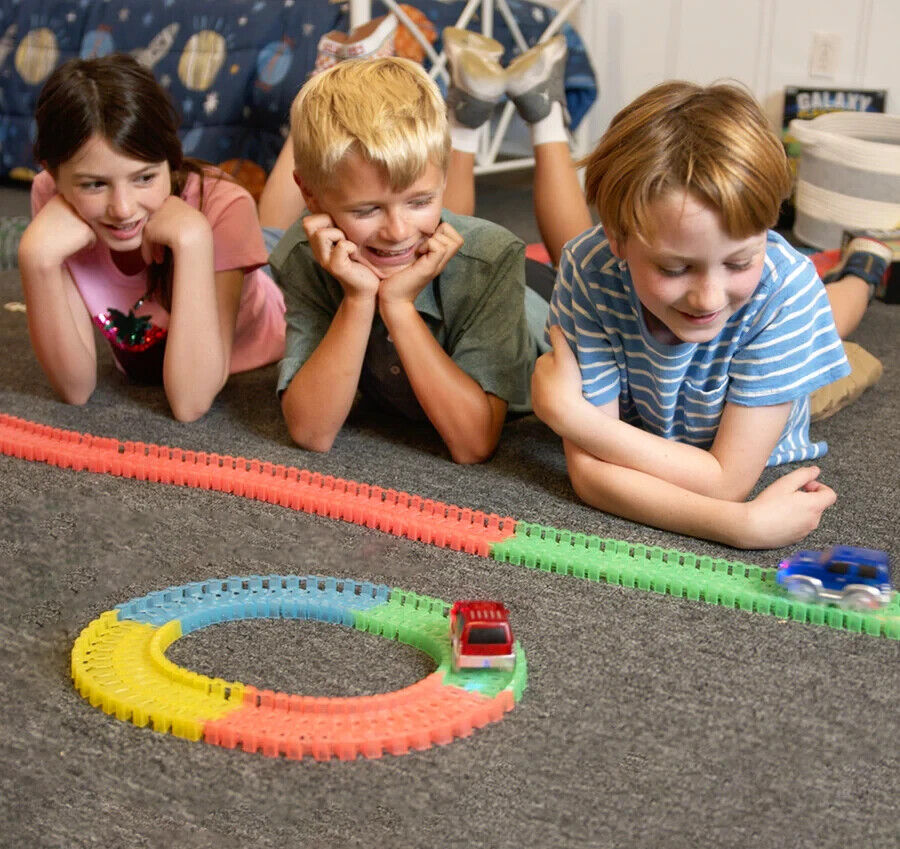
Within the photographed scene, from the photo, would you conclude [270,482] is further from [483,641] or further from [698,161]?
[698,161]

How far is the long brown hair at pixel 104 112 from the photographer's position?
1371mm

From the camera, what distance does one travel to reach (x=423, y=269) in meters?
1.29

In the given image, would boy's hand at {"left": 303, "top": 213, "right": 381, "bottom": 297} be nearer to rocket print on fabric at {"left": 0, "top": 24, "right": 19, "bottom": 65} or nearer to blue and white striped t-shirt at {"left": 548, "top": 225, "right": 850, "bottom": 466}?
blue and white striped t-shirt at {"left": 548, "top": 225, "right": 850, "bottom": 466}

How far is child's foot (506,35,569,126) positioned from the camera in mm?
1822

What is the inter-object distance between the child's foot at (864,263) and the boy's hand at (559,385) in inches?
31.6

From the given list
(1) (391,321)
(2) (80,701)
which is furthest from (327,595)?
(1) (391,321)

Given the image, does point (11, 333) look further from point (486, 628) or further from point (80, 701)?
point (486, 628)

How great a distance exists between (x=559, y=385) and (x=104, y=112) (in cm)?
65

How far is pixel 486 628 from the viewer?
3.01 feet

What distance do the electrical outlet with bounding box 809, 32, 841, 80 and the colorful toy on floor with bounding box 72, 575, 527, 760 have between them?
2.27 metres

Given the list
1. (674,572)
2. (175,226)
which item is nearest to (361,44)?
(175,226)

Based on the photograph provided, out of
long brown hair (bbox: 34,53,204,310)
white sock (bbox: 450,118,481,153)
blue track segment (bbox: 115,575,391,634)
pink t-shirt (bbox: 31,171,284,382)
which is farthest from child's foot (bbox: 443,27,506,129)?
blue track segment (bbox: 115,575,391,634)

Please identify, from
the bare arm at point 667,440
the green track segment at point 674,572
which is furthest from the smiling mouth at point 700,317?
the green track segment at point 674,572

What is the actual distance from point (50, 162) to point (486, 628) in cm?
88
